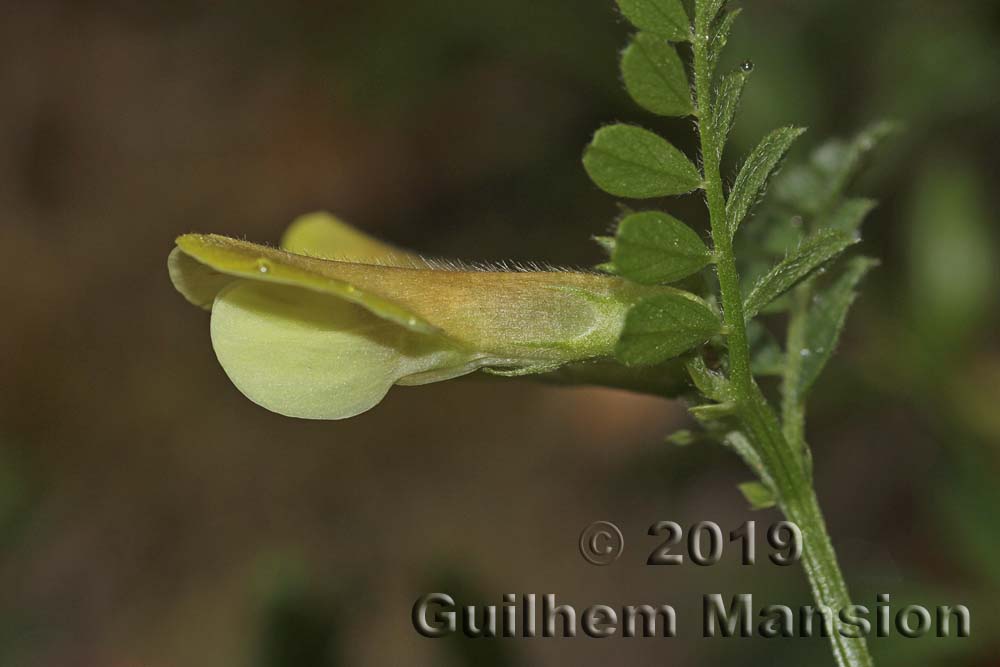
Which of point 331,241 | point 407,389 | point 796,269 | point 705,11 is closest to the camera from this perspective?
point 705,11

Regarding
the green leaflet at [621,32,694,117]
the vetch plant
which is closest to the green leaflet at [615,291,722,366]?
the vetch plant

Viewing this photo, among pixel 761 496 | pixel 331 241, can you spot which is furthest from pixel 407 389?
pixel 761 496

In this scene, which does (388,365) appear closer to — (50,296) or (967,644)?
(967,644)

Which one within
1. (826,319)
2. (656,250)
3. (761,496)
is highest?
→ (826,319)

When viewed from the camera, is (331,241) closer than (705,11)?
No

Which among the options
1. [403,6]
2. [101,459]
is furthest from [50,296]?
[403,6]

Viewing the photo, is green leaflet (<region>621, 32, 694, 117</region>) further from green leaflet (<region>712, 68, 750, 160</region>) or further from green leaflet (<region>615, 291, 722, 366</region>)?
green leaflet (<region>615, 291, 722, 366</region>)

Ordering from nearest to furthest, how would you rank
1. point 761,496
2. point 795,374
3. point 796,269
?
1. point 796,269
2. point 761,496
3. point 795,374

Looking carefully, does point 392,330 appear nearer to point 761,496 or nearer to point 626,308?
point 626,308
